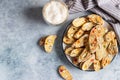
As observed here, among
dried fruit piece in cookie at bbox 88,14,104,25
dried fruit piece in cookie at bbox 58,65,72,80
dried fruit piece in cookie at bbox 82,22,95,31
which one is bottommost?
dried fruit piece in cookie at bbox 58,65,72,80

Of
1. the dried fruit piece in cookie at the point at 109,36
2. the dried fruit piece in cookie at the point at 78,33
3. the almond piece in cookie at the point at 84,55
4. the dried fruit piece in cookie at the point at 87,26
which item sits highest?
the dried fruit piece in cookie at the point at 87,26

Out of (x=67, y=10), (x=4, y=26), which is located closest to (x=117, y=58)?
(x=67, y=10)

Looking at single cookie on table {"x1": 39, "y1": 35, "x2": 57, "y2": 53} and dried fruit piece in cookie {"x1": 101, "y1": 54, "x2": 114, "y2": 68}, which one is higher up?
single cookie on table {"x1": 39, "y1": 35, "x2": 57, "y2": 53}

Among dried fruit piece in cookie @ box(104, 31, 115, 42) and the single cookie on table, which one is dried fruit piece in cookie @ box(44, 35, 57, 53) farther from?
dried fruit piece in cookie @ box(104, 31, 115, 42)

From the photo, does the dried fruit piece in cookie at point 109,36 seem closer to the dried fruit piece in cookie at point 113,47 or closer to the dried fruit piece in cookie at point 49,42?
the dried fruit piece in cookie at point 113,47

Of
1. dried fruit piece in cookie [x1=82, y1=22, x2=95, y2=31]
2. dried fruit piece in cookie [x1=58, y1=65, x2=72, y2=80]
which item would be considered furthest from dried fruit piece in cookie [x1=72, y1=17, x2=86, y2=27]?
dried fruit piece in cookie [x1=58, y1=65, x2=72, y2=80]

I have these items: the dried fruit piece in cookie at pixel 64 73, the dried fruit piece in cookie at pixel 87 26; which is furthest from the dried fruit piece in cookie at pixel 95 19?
the dried fruit piece in cookie at pixel 64 73

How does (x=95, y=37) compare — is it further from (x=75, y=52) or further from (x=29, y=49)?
(x=29, y=49)

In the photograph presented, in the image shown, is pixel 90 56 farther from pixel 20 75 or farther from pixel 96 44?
pixel 20 75

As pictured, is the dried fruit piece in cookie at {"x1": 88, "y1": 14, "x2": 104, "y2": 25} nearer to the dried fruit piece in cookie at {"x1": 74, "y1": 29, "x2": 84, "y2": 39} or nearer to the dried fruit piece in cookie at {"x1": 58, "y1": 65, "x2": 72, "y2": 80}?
the dried fruit piece in cookie at {"x1": 74, "y1": 29, "x2": 84, "y2": 39}
